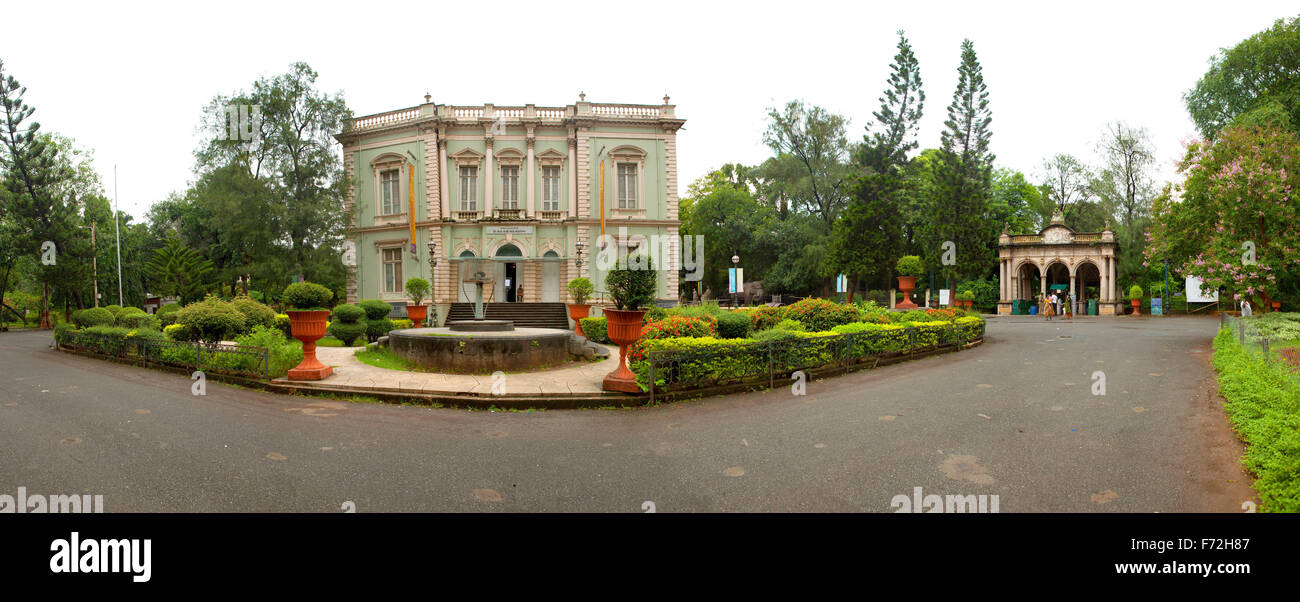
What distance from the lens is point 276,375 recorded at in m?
10.2

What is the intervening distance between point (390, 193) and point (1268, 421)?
99.1 feet

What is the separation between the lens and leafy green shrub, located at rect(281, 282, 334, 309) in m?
9.70

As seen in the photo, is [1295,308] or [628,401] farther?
[1295,308]

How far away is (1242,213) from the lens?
14938mm

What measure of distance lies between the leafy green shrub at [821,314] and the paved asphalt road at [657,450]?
12.5ft

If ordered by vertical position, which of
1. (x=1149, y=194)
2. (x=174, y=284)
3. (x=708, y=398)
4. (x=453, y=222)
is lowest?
(x=708, y=398)

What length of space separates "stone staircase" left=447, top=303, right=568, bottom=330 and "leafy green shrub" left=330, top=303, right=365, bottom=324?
20.7 feet

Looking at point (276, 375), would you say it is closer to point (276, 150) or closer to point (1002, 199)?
point (276, 150)

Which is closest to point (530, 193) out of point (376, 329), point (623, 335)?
point (376, 329)

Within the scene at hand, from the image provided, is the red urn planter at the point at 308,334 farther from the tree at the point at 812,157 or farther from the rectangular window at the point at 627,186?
the tree at the point at 812,157

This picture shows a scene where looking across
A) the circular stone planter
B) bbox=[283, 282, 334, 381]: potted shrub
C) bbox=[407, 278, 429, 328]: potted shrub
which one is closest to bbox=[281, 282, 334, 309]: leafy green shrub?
bbox=[283, 282, 334, 381]: potted shrub

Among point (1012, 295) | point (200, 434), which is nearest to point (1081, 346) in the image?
point (200, 434)

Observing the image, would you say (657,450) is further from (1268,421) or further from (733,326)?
(1268,421)

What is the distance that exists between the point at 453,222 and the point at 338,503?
24.6 metres
